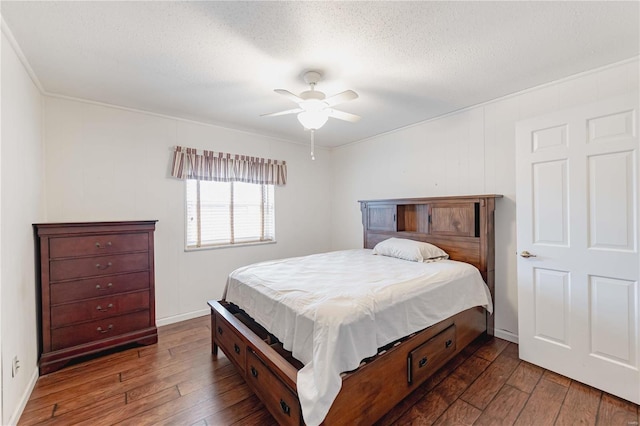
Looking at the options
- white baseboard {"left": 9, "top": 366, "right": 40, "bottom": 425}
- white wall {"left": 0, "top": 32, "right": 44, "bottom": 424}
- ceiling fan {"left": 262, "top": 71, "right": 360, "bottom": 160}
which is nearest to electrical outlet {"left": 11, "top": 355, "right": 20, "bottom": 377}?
white wall {"left": 0, "top": 32, "right": 44, "bottom": 424}

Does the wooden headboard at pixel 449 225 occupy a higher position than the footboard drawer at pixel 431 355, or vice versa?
the wooden headboard at pixel 449 225

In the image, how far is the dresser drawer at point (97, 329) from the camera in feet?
7.82

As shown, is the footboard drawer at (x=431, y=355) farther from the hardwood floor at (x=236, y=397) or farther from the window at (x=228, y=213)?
the window at (x=228, y=213)

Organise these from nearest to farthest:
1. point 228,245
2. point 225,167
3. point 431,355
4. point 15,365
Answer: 1. point 15,365
2. point 431,355
3. point 225,167
4. point 228,245

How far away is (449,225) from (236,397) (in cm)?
265

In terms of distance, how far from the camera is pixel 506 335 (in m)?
2.82

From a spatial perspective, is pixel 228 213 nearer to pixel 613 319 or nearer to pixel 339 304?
pixel 339 304

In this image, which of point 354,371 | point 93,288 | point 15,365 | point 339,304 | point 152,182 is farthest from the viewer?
point 152,182

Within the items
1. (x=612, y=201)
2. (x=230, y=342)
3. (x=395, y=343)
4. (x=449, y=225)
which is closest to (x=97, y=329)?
(x=230, y=342)

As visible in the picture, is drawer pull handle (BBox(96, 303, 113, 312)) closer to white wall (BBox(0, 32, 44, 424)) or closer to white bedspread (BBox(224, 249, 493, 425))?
white wall (BBox(0, 32, 44, 424))

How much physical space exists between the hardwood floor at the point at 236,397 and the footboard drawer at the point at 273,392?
178mm

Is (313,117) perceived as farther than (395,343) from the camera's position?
Yes

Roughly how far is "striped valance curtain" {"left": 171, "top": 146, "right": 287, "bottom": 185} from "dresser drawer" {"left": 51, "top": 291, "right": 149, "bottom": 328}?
4.83 feet

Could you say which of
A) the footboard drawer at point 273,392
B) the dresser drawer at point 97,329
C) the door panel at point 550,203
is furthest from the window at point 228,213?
the door panel at point 550,203
